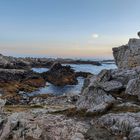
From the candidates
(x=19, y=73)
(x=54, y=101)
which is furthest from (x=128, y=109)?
(x=19, y=73)

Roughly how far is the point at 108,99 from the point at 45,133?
7340 millimetres

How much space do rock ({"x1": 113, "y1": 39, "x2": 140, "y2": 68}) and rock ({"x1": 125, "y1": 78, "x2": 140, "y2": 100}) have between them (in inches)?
363

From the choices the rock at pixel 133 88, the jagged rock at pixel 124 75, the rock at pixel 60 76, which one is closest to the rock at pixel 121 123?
the rock at pixel 133 88

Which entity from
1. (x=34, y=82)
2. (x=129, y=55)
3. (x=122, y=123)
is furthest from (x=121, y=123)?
(x=34, y=82)

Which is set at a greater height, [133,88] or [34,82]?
[133,88]

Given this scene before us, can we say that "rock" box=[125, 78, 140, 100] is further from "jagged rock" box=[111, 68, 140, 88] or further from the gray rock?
the gray rock

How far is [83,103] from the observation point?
73.6ft

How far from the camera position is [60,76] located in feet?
322

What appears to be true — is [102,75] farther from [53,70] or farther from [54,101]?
[53,70]

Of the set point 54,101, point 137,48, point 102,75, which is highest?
point 137,48

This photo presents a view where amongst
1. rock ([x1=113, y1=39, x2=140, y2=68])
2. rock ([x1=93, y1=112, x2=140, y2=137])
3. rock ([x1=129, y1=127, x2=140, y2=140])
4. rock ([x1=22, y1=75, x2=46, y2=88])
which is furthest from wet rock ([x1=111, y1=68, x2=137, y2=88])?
A: rock ([x1=22, y1=75, x2=46, y2=88])

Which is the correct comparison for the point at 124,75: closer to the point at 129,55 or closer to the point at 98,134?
the point at 129,55

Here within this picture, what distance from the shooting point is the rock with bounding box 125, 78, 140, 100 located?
22.7 m

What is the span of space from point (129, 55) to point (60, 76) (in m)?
64.9
